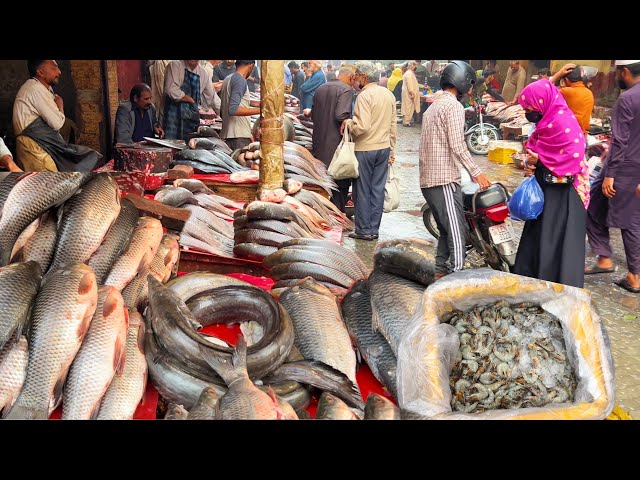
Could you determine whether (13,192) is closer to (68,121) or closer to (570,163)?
(570,163)

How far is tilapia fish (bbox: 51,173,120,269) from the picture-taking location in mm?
2535

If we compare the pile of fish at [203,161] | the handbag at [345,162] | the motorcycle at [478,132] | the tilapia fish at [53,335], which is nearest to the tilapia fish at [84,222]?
the tilapia fish at [53,335]

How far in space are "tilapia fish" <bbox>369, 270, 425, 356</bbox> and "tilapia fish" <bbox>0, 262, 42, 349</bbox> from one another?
140 centimetres

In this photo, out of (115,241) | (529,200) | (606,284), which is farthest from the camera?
(606,284)

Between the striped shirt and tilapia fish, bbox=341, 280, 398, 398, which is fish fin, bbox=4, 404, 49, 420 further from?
the striped shirt

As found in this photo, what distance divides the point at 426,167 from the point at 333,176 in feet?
6.40

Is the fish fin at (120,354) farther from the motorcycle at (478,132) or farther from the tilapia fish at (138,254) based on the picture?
the motorcycle at (478,132)

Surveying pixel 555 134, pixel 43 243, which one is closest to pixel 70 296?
pixel 43 243

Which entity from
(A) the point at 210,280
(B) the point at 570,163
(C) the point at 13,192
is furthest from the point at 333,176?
(C) the point at 13,192

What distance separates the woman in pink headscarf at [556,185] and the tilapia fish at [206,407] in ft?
10.7

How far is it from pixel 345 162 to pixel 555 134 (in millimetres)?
2834

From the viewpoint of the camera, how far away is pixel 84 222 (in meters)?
2.58

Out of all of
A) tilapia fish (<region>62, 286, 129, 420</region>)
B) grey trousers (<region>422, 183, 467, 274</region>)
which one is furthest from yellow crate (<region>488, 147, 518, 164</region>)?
tilapia fish (<region>62, 286, 129, 420</region>)

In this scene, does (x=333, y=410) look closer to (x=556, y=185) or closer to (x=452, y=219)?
(x=556, y=185)
